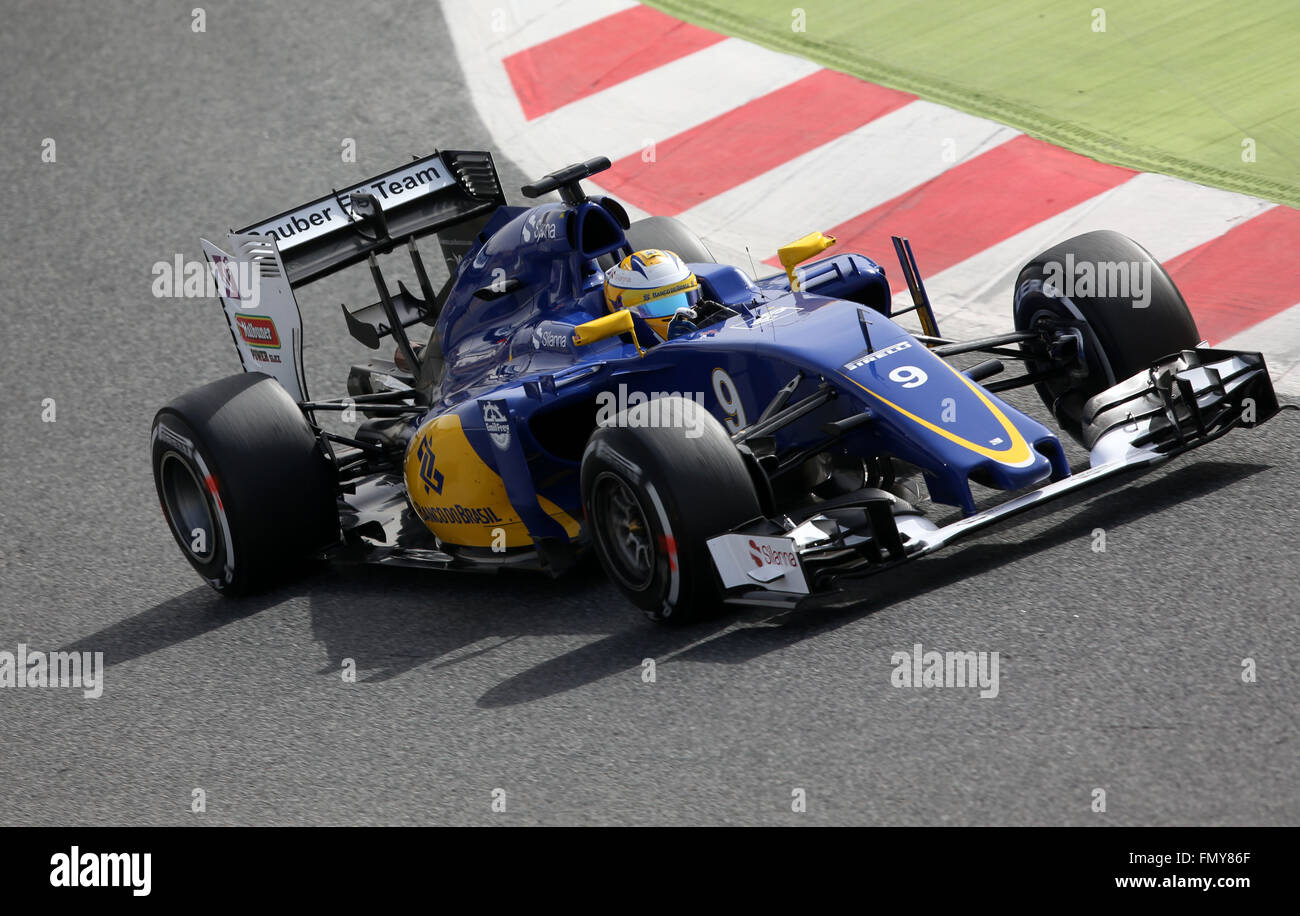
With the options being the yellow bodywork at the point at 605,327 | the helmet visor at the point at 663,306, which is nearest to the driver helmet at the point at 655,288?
the helmet visor at the point at 663,306

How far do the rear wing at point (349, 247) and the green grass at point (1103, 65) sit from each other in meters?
3.88

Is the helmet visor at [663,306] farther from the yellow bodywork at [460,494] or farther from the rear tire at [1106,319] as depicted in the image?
the rear tire at [1106,319]

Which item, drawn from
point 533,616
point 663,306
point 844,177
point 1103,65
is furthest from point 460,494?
point 1103,65

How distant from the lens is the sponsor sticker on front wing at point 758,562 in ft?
16.5

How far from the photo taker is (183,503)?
7070mm

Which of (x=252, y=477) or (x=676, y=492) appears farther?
(x=252, y=477)

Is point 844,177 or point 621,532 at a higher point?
point 844,177

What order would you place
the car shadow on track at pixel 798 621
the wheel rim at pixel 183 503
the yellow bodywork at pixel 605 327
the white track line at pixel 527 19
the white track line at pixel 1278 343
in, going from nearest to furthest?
the car shadow on track at pixel 798 621 → the yellow bodywork at pixel 605 327 → the wheel rim at pixel 183 503 → the white track line at pixel 1278 343 → the white track line at pixel 527 19

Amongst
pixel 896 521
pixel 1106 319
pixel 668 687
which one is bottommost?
pixel 668 687

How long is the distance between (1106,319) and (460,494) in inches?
105

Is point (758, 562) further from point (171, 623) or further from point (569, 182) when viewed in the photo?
point (171, 623)

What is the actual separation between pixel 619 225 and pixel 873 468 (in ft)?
5.18

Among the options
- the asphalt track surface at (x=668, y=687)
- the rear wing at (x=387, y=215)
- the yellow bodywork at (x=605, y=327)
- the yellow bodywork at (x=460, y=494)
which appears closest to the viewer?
→ the asphalt track surface at (x=668, y=687)

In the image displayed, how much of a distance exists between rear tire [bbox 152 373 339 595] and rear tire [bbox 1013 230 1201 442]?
10.1 ft
